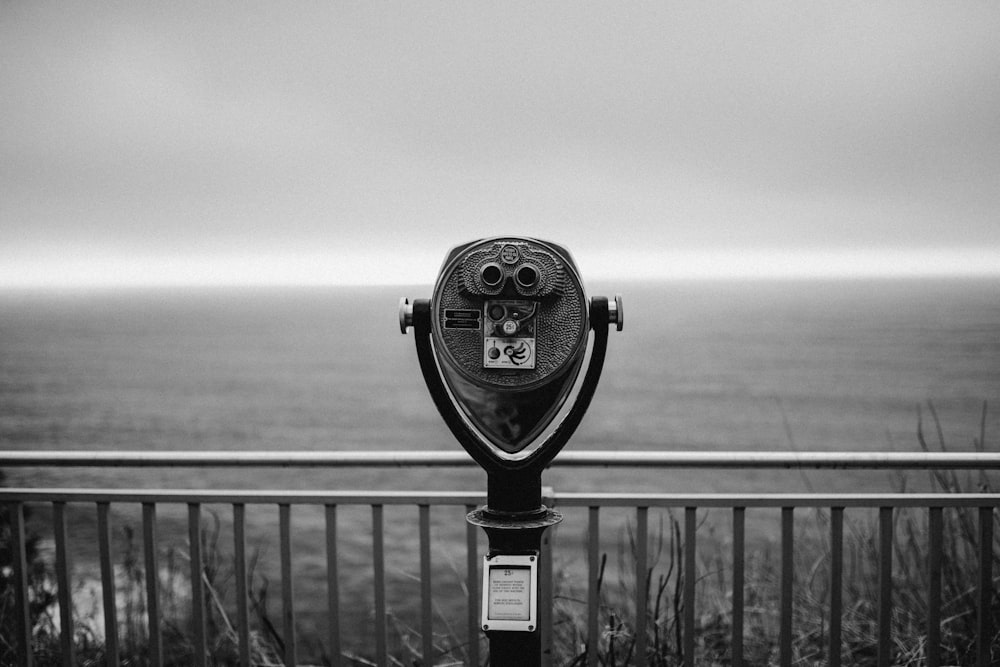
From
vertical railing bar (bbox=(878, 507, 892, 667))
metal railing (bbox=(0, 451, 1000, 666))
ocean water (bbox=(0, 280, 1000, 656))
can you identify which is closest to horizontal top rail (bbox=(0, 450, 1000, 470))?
metal railing (bbox=(0, 451, 1000, 666))

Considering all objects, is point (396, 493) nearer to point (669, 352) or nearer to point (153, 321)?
point (669, 352)

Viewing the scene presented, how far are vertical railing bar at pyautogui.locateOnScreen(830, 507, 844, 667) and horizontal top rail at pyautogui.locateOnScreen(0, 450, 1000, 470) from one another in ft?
0.48

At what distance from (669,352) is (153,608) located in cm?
5437

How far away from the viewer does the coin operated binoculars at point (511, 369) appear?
5.08 ft

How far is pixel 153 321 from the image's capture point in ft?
308

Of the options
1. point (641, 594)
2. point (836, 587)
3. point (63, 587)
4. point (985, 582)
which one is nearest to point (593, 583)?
point (641, 594)

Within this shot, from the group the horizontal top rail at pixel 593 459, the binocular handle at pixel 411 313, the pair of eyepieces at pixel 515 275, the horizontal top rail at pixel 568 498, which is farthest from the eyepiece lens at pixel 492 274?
the horizontal top rail at pixel 568 498

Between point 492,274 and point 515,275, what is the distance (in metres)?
0.04

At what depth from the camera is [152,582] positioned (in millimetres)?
2072

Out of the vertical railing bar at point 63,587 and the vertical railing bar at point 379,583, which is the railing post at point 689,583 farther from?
the vertical railing bar at point 63,587

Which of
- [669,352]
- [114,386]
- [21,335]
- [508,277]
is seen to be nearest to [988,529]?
[508,277]

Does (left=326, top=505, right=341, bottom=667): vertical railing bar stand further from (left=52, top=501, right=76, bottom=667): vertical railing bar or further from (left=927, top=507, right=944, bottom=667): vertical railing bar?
(left=927, top=507, right=944, bottom=667): vertical railing bar

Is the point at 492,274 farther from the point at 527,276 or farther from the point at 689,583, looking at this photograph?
the point at 689,583

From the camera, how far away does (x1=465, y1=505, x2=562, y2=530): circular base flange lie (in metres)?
1.55
